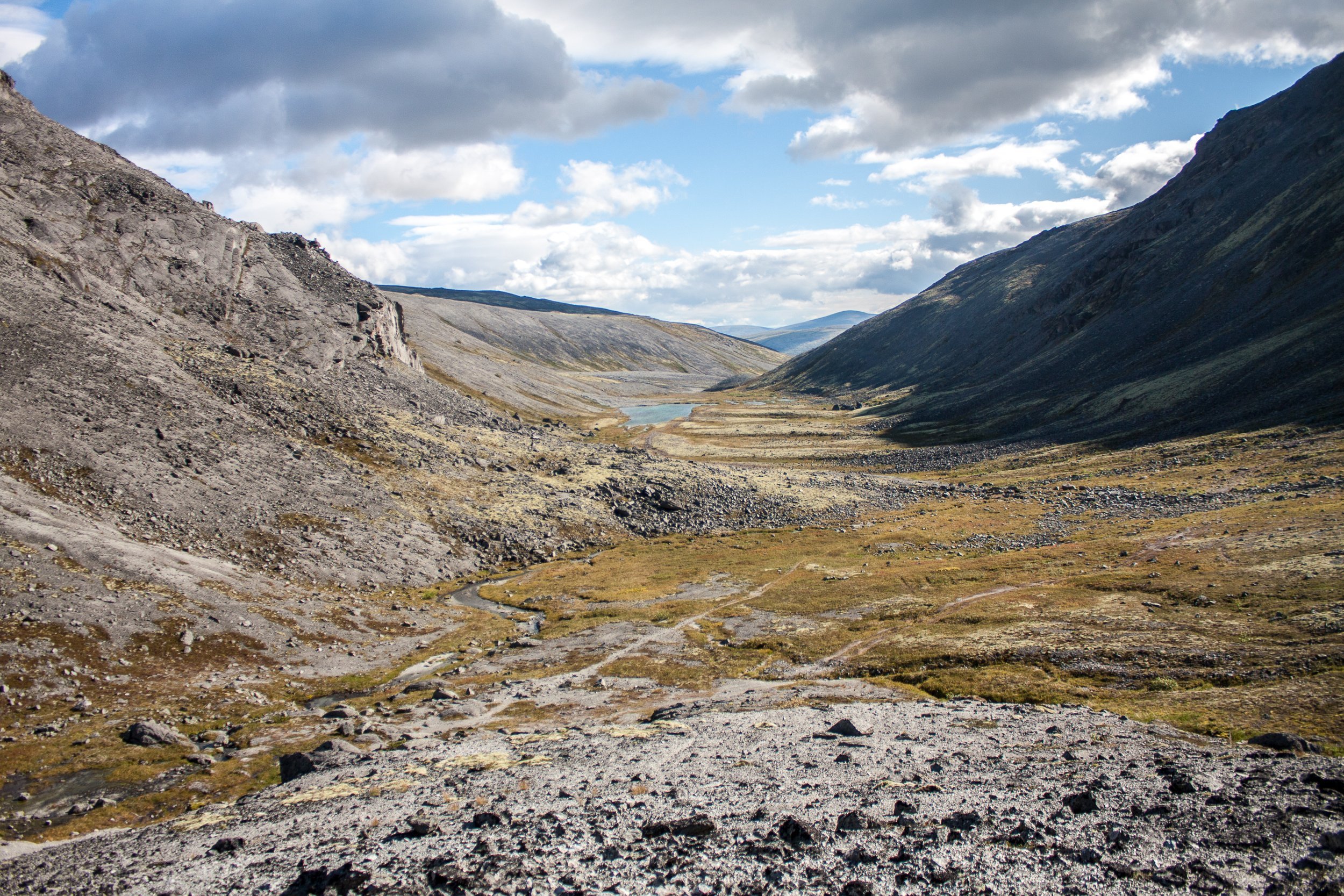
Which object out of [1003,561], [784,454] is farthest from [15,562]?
[784,454]

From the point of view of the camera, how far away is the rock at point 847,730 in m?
33.4

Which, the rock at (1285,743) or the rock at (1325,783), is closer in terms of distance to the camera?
the rock at (1325,783)

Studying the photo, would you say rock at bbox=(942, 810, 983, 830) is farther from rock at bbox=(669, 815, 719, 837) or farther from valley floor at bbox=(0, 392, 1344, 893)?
rock at bbox=(669, 815, 719, 837)

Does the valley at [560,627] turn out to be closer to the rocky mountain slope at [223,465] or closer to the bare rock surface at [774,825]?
the bare rock surface at [774,825]

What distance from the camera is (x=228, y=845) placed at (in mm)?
22781

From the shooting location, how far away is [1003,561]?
72.1 m

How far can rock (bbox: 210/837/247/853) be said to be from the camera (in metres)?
22.6

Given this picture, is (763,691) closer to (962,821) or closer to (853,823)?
(853,823)

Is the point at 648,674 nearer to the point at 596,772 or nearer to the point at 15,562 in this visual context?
the point at 596,772

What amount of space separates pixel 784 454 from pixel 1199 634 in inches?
4862

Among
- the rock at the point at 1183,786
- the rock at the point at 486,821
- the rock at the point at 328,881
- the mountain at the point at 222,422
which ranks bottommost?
the rock at the point at 486,821

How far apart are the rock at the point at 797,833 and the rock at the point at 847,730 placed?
1256cm

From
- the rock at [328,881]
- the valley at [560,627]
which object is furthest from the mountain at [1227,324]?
the rock at [328,881]

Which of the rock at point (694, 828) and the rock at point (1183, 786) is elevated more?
the rock at point (1183, 786)
